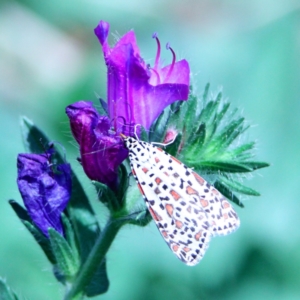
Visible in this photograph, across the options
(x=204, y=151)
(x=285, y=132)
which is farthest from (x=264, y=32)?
(x=204, y=151)

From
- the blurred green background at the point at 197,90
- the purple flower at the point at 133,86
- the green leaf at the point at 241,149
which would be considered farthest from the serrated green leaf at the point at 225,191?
the blurred green background at the point at 197,90

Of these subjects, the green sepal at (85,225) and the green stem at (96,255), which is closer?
the green stem at (96,255)

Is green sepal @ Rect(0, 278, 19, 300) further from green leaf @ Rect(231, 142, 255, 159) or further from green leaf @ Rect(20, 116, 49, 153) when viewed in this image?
green leaf @ Rect(231, 142, 255, 159)

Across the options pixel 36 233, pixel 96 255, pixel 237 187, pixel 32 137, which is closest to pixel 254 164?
pixel 237 187

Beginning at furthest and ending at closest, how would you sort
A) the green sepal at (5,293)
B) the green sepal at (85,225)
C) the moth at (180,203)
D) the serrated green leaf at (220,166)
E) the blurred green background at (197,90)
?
the blurred green background at (197,90)
the green sepal at (85,225)
the green sepal at (5,293)
the serrated green leaf at (220,166)
the moth at (180,203)

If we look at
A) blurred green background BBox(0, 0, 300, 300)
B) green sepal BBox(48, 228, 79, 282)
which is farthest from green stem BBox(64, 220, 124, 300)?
→ blurred green background BBox(0, 0, 300, 300)

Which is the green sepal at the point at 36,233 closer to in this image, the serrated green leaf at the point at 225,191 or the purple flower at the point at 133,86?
the purple flower at the point at 133,86

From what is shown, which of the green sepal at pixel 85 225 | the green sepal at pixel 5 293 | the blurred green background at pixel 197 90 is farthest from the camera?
the blurred green background at pixel 197 90
